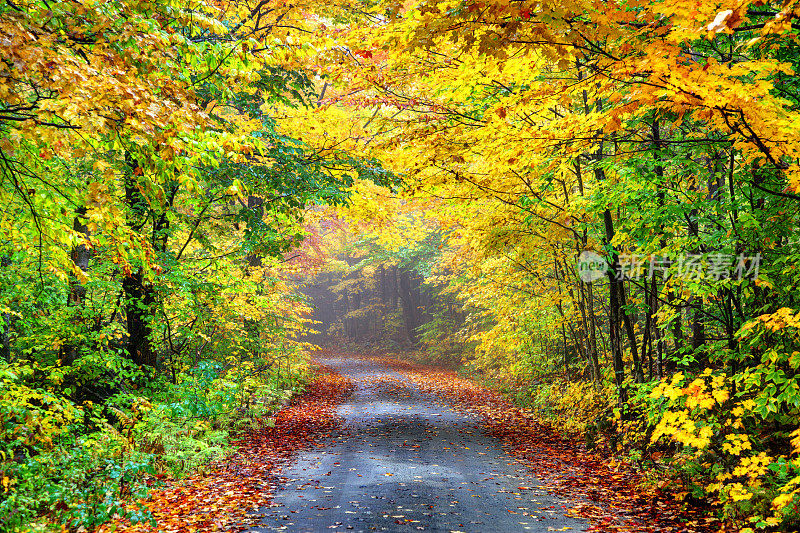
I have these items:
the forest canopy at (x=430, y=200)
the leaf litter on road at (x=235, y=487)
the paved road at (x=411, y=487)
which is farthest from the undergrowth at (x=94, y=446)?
the paved road at (x=411, y=487)

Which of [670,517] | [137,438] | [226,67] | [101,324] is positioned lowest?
[670,517]

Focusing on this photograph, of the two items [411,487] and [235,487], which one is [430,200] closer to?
[411,487]

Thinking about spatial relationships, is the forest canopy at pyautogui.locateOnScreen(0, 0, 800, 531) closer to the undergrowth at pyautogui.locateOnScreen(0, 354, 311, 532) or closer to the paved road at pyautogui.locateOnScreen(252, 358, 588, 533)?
the undergrowth at pyautogui.locateOnScreen(0, 354, 311, 532)

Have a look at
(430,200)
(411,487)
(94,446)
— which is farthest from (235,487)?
(430,200)

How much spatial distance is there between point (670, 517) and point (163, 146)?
21.0 feet

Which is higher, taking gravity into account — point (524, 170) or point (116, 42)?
point (116, 42)

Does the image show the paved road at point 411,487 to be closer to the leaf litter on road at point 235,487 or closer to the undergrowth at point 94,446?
the leaf litter on road at point 235,487

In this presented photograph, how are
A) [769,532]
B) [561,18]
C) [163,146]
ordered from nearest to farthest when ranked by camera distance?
1. [561,18]
2. [163,146]
3. [769,532]

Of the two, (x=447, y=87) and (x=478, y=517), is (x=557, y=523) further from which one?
(x=447, y=87)

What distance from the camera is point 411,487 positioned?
645 centimetres

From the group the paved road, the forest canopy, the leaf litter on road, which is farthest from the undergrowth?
the paved road

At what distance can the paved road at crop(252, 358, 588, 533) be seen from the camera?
5199mm

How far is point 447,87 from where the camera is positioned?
6.30 m

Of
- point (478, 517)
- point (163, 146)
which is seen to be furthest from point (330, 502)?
point (163, 146)
